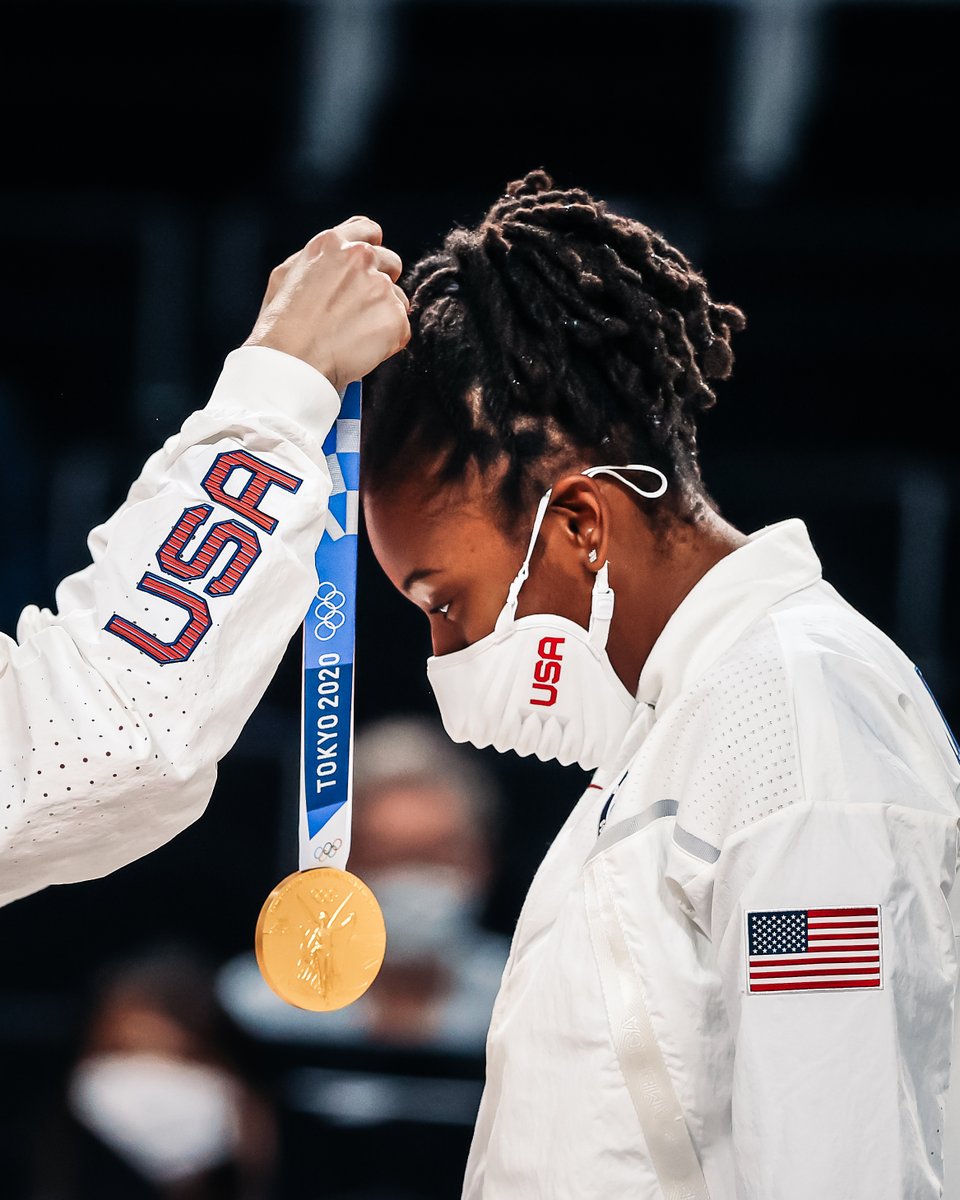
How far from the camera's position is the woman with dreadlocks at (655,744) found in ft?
3.96

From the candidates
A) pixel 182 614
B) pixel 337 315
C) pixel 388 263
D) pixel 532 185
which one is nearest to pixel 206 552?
pixel 182 614

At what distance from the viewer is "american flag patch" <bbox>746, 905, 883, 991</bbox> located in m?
1.20

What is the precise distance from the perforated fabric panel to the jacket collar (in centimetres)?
3

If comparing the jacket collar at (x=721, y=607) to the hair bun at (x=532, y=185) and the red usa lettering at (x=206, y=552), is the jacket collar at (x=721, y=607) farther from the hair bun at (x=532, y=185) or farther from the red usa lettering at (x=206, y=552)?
the hair bun at (x=532, y=185)

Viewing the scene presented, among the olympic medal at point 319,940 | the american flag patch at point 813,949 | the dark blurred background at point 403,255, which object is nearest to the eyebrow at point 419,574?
the olympic medal at point 319,940

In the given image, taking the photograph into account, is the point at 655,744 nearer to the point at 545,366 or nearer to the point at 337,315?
the point at 545,366

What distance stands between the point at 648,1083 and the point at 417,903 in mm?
1815

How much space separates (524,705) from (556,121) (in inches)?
83.1

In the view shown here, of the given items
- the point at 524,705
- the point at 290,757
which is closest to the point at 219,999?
the point at 290,757

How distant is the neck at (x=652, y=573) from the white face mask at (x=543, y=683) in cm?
2

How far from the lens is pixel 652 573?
157 cm

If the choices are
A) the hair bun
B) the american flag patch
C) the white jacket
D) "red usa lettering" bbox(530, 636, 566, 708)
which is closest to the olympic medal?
the white jacket

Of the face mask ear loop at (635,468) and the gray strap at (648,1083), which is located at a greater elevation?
the face mask ear loop at (635,468)

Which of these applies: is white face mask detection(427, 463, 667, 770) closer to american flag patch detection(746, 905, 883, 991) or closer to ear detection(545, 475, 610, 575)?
ear detection(545, 475, 610, 575)
